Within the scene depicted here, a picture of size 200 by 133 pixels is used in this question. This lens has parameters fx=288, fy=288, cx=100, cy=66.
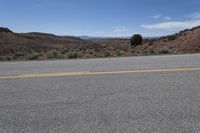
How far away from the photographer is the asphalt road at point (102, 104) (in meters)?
3.94

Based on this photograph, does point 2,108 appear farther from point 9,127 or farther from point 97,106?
point 97,106

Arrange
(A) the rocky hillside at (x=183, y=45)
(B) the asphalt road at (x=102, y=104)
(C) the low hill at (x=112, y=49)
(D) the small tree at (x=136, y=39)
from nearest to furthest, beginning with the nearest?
(B) the asphalt road at (x=102, y=104)
(C) the low hill at (x=112, y=49)
(A) the rocky hillside at (x=183, y=45)
(D) the small tree at (x=136, y=39)

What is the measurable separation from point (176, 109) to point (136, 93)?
118 centimetres

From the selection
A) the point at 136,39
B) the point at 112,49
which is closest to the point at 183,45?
the point at 112,49

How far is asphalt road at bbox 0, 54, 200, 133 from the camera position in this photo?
3.94 meters

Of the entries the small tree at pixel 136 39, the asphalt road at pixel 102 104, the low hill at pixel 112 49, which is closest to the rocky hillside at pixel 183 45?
the low hill at pixel 112 49

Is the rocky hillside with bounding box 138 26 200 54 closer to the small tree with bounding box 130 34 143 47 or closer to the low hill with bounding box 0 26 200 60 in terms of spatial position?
the low hill with bounding box 0 26 200 60

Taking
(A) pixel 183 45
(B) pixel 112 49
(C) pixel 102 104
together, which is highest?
(A) pixel 183 45

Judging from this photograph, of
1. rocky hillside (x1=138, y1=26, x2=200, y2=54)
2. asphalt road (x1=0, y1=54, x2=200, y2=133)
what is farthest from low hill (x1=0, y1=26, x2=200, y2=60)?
asphalt road (x1=0, y1=54, x2=200, y2=133)

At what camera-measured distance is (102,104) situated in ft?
16.1

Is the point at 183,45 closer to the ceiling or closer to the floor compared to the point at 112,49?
closer to the ceiling

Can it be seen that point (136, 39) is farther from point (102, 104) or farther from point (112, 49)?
point (102, 104)

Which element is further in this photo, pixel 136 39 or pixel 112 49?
pixel 136 39

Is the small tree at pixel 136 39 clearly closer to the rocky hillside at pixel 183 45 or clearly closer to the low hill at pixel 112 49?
the low hill at pixel 112 49
